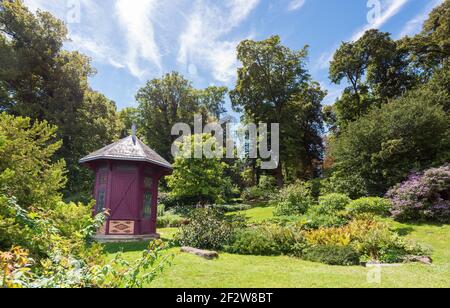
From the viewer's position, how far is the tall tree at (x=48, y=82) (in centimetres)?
2177

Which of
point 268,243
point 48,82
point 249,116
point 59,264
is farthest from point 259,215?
point 48,82

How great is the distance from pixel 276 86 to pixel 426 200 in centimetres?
2015

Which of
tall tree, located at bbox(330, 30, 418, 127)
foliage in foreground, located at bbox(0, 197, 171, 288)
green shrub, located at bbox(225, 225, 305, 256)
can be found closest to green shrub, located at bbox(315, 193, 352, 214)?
green shrub, located at bbox(225, 225, 305, 256)

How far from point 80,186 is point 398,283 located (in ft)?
79.3

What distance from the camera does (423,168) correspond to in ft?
52.4

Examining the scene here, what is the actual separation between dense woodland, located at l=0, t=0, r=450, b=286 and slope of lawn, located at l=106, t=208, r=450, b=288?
8.14ft

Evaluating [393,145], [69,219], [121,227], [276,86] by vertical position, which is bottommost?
[121,227]

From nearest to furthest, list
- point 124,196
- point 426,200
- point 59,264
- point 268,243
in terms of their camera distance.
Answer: point 59,264, point 268,243, point 124,196, point 426,200

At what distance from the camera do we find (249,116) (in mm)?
32344

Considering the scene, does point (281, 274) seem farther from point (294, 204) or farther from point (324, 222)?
point (294, 204)

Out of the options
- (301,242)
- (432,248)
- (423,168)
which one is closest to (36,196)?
(301,242)

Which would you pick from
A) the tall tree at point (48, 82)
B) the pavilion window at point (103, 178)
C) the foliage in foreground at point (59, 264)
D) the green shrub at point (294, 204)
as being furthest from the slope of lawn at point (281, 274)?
the tall tree at point (48, 82)

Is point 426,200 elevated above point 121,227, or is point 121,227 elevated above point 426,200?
point 426,200

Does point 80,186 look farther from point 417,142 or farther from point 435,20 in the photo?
point 435,20
